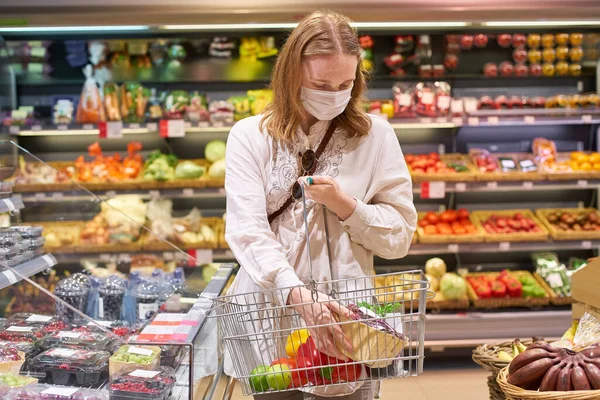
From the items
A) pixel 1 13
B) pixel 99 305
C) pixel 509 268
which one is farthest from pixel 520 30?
pixel 99 305

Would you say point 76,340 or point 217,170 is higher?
point 217,170

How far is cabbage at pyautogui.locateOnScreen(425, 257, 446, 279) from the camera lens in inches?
212

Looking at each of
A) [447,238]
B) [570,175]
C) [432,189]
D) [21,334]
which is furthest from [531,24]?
Result: [21,334]

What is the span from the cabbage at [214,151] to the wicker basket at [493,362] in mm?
3079

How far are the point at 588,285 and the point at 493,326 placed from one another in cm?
244

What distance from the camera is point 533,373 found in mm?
1857

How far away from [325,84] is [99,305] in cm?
147

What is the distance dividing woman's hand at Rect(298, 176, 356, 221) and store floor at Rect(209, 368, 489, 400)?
3.00 metres

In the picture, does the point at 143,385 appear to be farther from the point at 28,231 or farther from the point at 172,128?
the point at 172,128

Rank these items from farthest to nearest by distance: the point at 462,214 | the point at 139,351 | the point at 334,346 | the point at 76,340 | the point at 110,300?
1. the point at 462,214
2. the point at 110,300
3. the point at 76,340
4. the point at 139,351
5. the point at 334,346

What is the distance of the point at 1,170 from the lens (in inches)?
108

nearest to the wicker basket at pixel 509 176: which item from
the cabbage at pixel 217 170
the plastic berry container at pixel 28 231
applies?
the cabbage at pixel 217 170

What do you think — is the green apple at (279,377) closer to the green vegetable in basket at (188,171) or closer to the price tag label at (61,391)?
the price tag label at (61,391)

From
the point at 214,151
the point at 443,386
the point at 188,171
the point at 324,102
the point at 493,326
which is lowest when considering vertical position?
the point at 443,386
